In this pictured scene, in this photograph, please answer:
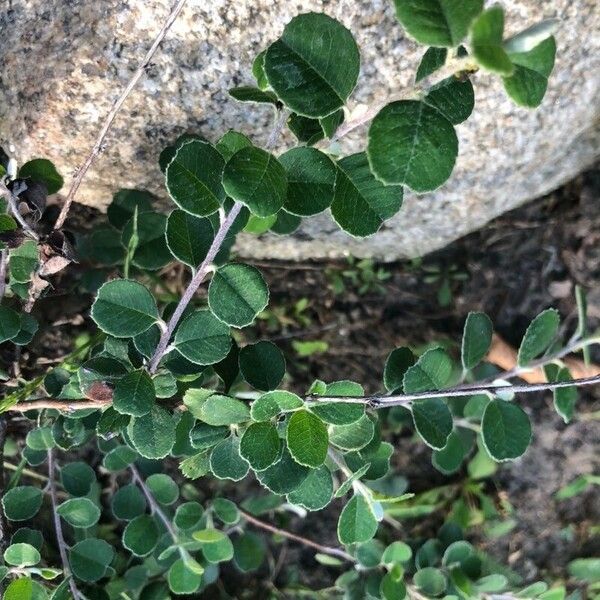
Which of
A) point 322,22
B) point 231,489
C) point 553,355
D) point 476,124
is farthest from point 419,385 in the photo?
point 231,489

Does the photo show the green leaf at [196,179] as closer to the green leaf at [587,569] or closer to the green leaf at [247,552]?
the green leaf at [247,552]

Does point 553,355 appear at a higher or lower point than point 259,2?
lower

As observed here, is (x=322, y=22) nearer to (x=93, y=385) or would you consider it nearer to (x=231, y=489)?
(x=93, y=385)

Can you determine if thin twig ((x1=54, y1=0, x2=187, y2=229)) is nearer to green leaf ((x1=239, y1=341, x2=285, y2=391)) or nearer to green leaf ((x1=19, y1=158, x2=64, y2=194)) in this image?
green leaf ((x1=19, y1=158, x2=64, y2=194))

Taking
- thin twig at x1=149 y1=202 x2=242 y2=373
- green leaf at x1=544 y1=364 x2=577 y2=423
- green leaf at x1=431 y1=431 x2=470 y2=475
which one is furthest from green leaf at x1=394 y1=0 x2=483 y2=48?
green leaf at x1=431 y1=431 x2=470 y2=475

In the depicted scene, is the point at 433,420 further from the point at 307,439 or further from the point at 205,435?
the point at 205,435

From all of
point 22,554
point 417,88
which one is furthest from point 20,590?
point 417,88
